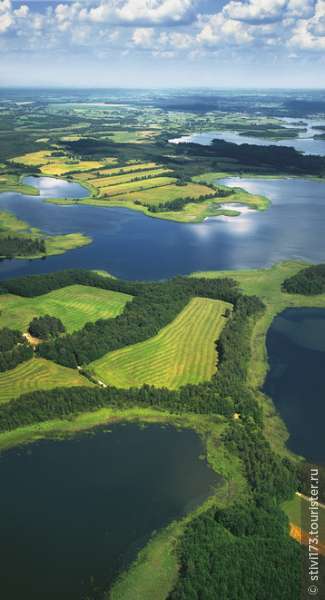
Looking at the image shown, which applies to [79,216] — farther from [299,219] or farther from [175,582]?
[175,582]

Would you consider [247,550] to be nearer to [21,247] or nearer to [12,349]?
[12,349]

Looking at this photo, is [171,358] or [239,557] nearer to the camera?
[239,557]

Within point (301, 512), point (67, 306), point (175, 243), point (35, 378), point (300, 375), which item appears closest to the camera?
point (301, 512)

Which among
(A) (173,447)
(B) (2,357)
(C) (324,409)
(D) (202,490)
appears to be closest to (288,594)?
(D) (202,490)

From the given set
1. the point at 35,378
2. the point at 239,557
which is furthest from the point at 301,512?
the point at 35,378

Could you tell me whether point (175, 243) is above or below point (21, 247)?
below

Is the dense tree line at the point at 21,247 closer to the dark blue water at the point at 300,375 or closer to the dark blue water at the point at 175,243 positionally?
the dark blue water at the point at 175,243
